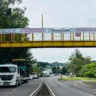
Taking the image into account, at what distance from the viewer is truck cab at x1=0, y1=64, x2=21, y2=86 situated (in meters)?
46.7

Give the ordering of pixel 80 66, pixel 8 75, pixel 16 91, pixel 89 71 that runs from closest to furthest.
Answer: pixel 16 91
pixel 8 75
pixel 89 71
pixel 80 66

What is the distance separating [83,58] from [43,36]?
5163 inches

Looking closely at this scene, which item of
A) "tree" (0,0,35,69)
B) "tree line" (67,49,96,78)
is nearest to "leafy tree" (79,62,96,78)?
"tree line" (67,49,96,78)

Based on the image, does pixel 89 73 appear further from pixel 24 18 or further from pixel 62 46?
pixel 62 46

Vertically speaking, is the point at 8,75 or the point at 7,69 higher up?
the point at 7,69

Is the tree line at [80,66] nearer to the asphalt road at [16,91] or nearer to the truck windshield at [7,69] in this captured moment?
the truck windshield at [7,69]

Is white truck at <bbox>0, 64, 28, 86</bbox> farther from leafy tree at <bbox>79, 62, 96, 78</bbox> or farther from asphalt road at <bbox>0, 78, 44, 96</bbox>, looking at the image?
leafy tree at <bbox>79, 62, 96, 78</bbox>

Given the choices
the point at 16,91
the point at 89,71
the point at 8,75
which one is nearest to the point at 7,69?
the point at 8,75

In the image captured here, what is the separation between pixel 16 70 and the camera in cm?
4762

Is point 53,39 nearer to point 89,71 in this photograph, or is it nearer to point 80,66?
point 89,71

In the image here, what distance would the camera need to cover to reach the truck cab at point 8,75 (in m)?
46.7

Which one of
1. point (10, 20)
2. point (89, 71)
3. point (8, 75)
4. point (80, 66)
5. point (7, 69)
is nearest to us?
point (8, 75)

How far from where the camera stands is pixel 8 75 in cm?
4684

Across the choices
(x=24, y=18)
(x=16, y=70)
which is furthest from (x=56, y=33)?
(x=24, y=18)
